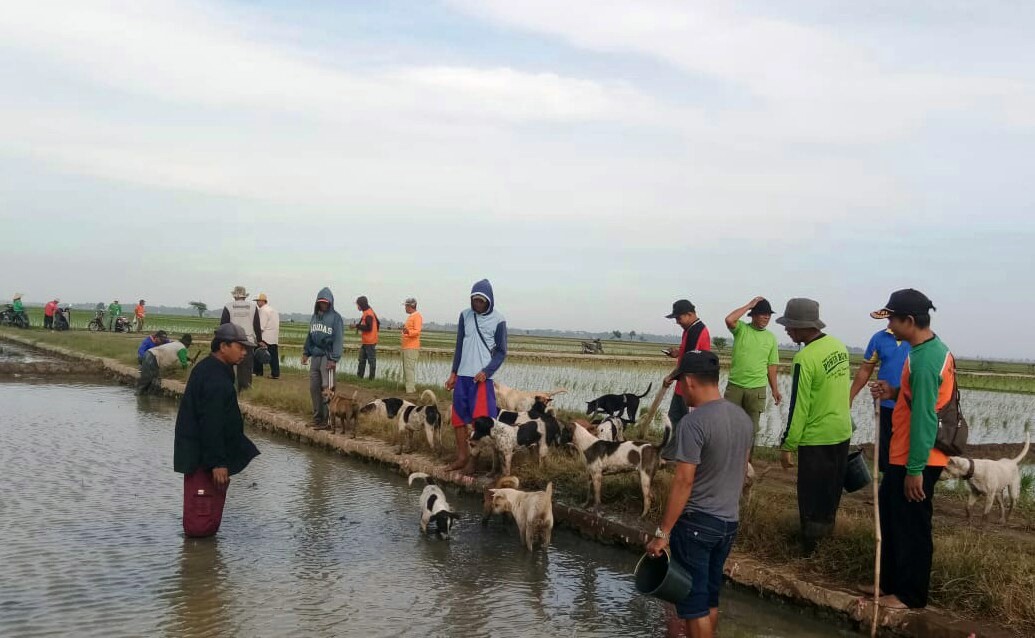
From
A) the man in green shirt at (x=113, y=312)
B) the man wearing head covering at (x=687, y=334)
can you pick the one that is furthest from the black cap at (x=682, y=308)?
the man in green shirt at (x=113, y=312)

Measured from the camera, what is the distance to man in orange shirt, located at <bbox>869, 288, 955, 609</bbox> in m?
4.80

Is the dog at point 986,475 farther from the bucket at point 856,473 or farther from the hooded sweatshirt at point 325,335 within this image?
the hooded sweatshirt at point 325,335

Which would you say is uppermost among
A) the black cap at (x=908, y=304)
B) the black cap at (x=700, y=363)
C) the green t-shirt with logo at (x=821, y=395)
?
the black cap at (x=908, y=304)

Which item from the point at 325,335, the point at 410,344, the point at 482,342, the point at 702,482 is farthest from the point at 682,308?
the point at 410,344

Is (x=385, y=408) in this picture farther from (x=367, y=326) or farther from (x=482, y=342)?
(x=367, y=326)

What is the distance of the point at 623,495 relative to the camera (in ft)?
25.6

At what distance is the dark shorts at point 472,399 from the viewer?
869 cm

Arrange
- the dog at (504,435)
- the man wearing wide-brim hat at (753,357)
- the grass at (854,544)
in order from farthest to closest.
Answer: the dog at (504,435) → the man wearing wide-brim hat at (753,357) → the grass at (854,544)

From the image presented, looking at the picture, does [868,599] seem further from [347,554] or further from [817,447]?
[347,554]

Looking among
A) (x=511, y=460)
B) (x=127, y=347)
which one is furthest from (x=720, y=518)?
(x=127, y=347)

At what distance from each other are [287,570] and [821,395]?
4076mm

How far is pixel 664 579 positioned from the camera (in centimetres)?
389

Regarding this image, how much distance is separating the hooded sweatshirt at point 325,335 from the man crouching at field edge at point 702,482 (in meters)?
7.94

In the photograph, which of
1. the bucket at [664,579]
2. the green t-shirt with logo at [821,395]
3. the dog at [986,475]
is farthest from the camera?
the dog at [986,475]
